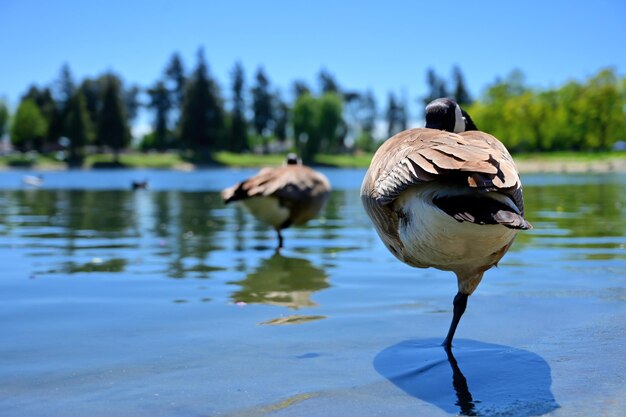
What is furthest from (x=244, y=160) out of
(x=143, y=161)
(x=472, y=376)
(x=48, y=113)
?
(x=472, y=376)

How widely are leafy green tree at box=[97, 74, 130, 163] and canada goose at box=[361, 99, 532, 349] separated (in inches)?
4063

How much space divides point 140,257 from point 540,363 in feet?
21.3

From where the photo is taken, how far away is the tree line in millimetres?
87750

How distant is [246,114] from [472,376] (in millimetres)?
120712

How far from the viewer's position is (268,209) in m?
9.55

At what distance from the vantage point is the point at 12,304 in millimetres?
6191

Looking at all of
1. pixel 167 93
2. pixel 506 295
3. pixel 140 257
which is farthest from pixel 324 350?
pixel 167 93

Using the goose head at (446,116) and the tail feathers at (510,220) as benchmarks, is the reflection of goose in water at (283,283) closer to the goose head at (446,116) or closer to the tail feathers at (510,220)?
the goose head at (446,116)

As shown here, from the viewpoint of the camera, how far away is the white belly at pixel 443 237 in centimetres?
341

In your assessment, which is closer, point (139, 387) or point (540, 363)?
point (139, 387)

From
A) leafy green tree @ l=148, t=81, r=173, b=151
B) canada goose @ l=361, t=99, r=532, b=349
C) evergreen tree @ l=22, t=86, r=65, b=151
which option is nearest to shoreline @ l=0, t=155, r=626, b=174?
evergreen tree @ l=22, t=86, r=65, b=151

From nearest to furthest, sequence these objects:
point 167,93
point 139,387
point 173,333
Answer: point 139,387 < point 173,333 < point 167,93

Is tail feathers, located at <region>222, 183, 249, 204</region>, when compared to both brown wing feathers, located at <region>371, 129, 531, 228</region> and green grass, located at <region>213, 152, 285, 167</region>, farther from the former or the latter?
green grass, located at <region>213, 152, 285, 167</region>

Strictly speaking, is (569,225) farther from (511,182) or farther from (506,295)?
(511,182)
